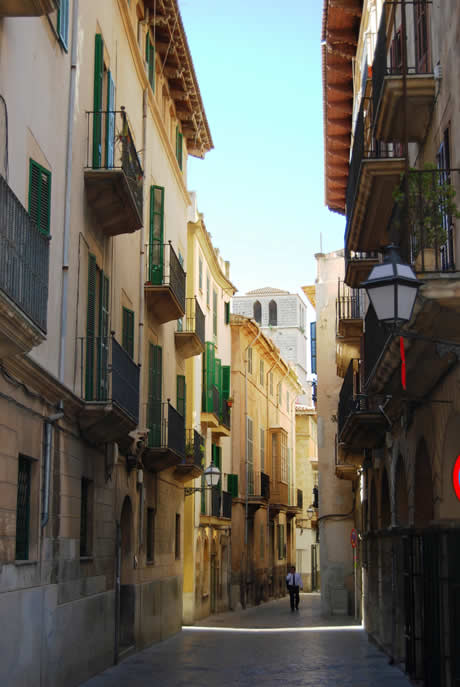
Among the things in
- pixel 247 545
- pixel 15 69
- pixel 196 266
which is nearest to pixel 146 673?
pixel 15 69

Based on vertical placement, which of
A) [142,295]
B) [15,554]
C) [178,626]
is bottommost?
[178,626]

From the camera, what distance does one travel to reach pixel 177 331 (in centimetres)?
2622

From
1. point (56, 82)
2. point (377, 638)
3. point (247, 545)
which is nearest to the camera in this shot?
point (56, 82)

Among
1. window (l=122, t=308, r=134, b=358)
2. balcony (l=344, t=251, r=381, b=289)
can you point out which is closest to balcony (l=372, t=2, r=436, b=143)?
balcony (l=344, t=251, r=381, b=289)

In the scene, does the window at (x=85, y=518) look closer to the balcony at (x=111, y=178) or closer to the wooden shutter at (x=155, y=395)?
the balcony at (x=111, y=178)

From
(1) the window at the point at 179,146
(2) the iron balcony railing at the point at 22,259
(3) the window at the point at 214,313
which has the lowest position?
(2) the iron balcony railing at the point at 22,259

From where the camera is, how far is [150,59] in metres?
22.6

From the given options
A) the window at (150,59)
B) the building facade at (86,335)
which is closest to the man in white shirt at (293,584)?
the building facade at (86,335)

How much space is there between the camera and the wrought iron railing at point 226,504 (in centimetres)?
3631

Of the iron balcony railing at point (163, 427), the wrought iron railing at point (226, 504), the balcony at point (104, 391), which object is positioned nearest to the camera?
the balcony at point (104, 391)

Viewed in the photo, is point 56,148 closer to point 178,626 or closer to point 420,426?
point 420,426

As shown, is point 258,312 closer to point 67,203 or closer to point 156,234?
point 156,234

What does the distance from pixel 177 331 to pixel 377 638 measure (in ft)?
31.5

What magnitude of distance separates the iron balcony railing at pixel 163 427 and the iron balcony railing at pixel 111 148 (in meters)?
5.90
